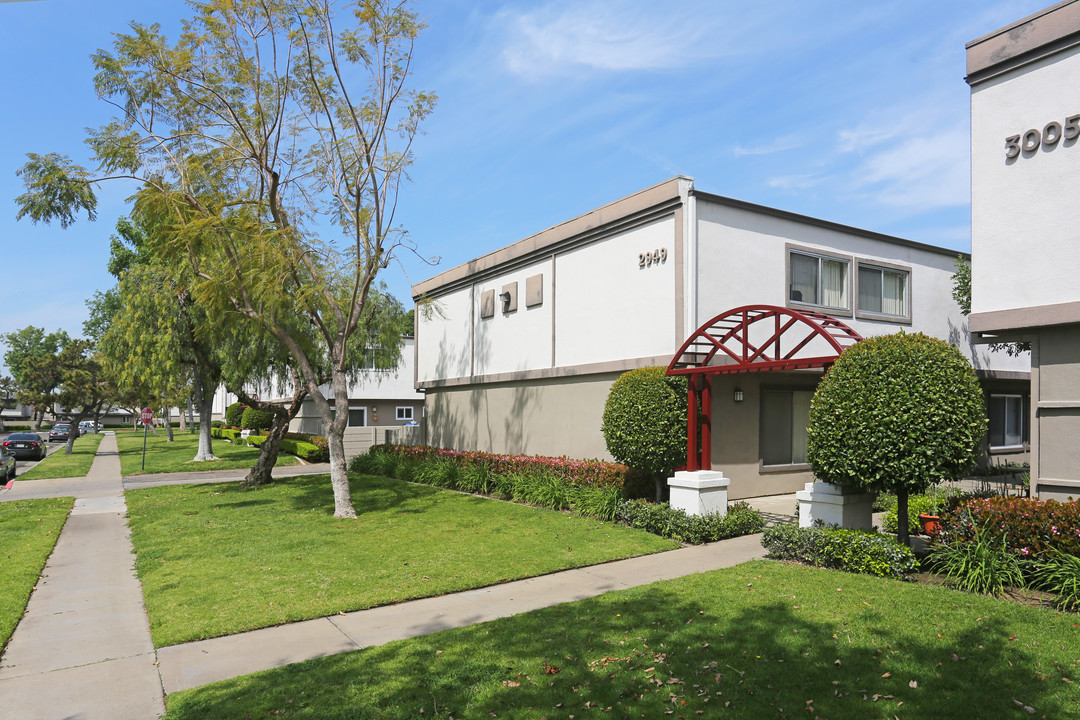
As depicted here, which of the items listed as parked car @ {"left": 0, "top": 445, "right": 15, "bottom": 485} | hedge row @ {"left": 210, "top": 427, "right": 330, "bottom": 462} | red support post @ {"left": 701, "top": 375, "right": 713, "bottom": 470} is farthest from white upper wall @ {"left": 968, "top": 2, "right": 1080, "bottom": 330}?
parked car @ {"left": 0, "top": 445, "right": 15, "bottom": 485}

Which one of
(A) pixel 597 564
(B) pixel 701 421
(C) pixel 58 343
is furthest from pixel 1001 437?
(C) pixel 58 343

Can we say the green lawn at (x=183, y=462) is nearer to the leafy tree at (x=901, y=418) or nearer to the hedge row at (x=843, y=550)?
the hedge row at (x=843, y=550)

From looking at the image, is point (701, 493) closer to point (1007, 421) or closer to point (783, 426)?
point (783, 426)

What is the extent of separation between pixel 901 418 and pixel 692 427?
4017mm

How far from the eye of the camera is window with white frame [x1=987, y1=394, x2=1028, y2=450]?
20469 millimetres

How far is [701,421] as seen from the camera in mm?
12633

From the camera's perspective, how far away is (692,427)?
39.2ft

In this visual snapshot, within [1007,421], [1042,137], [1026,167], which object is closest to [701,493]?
[1026,167]

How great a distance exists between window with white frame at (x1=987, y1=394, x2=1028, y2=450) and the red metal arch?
28.1ft

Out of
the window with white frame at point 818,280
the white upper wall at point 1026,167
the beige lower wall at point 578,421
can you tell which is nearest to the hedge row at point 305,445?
the beige lower wall at point 578,421

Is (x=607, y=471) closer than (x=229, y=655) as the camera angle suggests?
No

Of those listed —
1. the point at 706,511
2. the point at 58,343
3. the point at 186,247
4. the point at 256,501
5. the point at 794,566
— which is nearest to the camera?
the point at 794,566

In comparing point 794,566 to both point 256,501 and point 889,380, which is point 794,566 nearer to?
point 889,380

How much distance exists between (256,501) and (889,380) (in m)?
14.0
